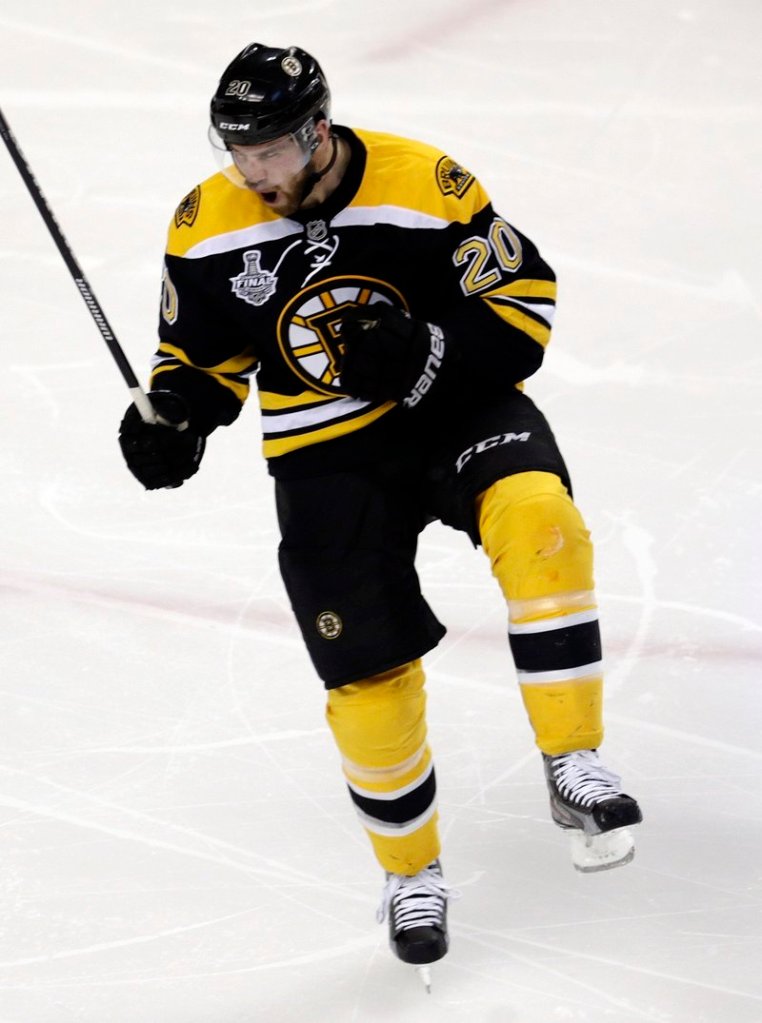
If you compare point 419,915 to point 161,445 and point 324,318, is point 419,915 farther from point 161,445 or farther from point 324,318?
point 324,318

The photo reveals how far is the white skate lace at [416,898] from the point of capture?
7.86 feet

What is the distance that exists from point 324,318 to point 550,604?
22.9 inches

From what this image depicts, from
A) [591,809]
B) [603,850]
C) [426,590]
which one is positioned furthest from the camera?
[426,590]

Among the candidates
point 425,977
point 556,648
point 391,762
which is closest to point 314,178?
point 556,648

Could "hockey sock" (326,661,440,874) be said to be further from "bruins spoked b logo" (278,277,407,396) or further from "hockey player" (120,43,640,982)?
"bruins spoked b logo" (278,277,407,396)

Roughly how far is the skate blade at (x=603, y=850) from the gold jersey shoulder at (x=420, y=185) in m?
0.98

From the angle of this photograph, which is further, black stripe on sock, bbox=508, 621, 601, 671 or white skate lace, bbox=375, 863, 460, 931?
white skate lace, bbox=375, 863, 460, 931

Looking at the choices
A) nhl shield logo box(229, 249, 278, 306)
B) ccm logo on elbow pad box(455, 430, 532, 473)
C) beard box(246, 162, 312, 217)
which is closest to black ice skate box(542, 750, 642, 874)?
ccm logo on elbow pad box(455, 430, 532, 473)

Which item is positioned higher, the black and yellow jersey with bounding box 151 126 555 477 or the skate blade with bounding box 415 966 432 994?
the black and yellow jersey with bounding box 151 126 555 477

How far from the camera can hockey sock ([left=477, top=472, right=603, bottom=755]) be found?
220 centimetres

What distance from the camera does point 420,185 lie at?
2367 millimetres

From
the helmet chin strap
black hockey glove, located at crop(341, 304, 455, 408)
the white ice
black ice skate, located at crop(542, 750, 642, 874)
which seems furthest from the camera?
the white ice

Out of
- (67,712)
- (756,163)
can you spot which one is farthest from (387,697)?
(756,163)

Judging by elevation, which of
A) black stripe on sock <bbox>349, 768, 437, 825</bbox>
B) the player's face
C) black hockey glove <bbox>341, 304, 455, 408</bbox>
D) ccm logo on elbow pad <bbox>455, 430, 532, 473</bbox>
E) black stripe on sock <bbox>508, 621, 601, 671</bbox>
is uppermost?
the player's face
